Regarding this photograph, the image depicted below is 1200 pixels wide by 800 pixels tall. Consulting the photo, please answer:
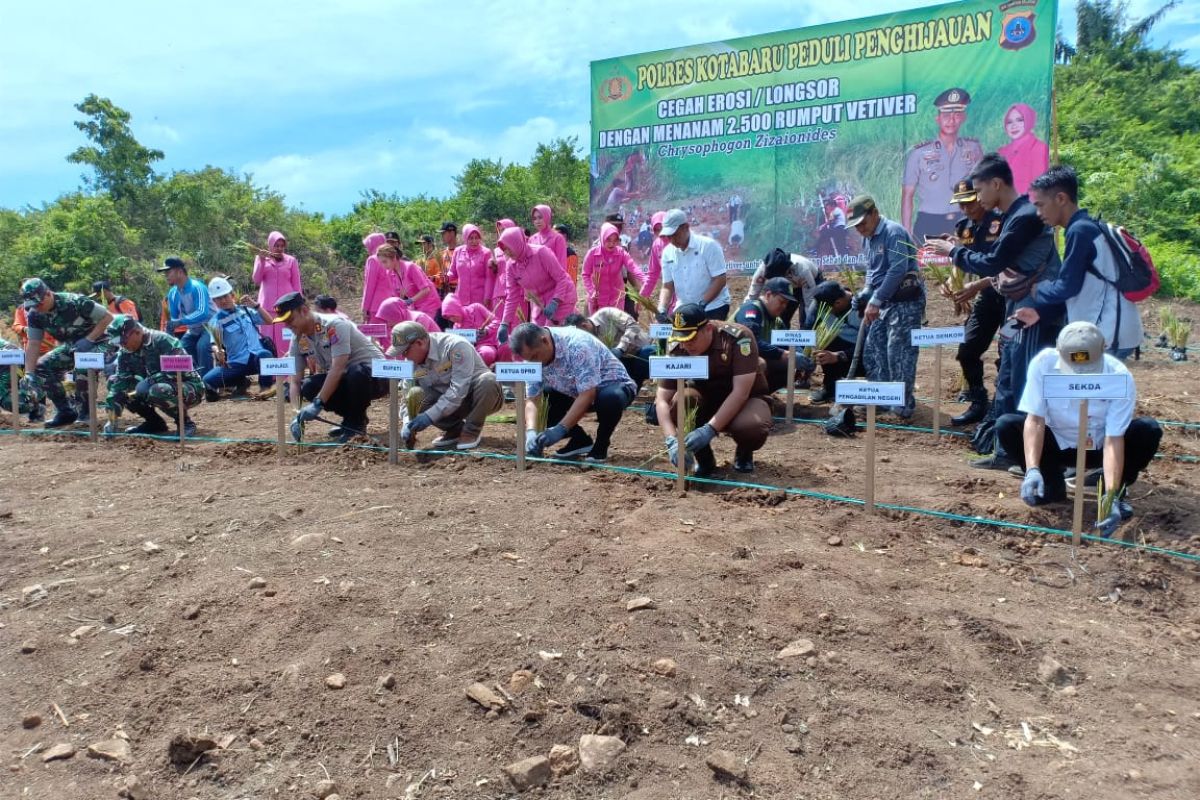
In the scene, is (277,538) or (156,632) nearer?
(156,632)

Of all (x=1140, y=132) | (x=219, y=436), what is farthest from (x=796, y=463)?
(x=1140, y=132)

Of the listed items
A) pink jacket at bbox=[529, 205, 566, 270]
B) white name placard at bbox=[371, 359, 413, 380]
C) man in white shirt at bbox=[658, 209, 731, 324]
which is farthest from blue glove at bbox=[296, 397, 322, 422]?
pink jacket at bbox=[529, 205, 566, 270]

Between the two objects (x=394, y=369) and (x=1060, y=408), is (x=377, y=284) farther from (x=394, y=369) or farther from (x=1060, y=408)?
(x=1060, y=408)

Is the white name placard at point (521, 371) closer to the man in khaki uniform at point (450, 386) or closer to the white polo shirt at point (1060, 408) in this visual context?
the man in khaki uniform at point (450, 386)

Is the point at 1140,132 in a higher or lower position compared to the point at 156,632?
higher

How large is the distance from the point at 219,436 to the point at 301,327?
1.18 metres

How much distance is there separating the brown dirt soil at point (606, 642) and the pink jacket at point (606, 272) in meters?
4.32

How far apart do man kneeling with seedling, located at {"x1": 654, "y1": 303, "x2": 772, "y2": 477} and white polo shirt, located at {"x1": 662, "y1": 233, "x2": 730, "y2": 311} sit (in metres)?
1.66

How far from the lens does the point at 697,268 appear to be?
6281 mm

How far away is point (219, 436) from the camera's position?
6289mm

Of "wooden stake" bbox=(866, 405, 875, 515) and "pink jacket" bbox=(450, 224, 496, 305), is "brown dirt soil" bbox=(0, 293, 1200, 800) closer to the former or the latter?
"wooden stake" bbox=(866, 405, 875, 515)

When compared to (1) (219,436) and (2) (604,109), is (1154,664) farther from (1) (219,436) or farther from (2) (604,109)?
(2) (604,109)

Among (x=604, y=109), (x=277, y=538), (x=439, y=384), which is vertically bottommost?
(x=277, y=538)

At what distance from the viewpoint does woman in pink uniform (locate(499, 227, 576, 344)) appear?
7.09 metres
